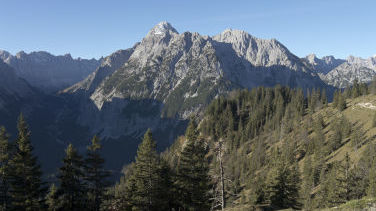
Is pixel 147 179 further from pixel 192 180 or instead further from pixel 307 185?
pixel 307 185

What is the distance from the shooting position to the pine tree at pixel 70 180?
34.8 metres

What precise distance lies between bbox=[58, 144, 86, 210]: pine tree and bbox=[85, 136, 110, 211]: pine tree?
1.57 m

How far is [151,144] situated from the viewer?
3916 cm

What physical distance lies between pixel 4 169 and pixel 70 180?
841 cm

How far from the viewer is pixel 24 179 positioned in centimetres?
3362

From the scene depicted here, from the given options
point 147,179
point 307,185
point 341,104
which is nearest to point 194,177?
point 147,179

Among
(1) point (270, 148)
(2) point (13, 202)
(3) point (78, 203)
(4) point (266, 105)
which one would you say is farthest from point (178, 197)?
(4) point (266, 105)

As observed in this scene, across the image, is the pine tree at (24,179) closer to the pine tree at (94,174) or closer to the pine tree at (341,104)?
the pine tree at (94,174)

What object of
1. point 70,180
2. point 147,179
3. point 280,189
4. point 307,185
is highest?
point 70,180

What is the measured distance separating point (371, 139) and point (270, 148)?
50781mm

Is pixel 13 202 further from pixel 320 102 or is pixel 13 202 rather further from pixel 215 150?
pixel 320 102

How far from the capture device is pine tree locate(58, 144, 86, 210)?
34844 millimetres

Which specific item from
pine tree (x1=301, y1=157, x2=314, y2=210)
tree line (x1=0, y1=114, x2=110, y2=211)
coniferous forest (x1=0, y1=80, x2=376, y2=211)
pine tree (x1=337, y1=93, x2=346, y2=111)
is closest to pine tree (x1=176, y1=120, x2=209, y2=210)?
coniferous forest (x1=0, y1=80, x2=376, y2=211)

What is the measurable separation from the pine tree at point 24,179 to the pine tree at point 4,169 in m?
0.82
